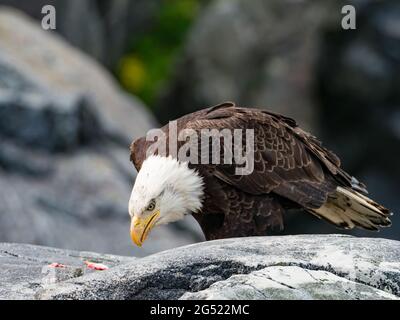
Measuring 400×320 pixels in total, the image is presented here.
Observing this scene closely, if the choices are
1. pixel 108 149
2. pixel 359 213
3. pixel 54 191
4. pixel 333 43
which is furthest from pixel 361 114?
pixel 359 213

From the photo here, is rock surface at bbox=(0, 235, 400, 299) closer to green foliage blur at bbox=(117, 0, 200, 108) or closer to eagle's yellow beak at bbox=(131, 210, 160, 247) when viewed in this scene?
eagle's yellow beak at bbox=(131, 210, 160, 247)

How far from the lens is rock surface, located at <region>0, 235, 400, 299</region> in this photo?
412 centimetres

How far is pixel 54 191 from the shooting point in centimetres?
913

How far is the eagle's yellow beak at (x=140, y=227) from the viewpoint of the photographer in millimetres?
5531

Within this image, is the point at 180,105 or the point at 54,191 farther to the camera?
the point at 180,105

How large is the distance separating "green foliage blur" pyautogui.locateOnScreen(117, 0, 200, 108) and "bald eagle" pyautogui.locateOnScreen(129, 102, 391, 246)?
8.29 m

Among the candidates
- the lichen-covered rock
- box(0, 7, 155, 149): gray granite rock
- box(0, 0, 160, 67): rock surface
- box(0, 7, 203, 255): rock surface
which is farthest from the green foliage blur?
the lichen-covered rock

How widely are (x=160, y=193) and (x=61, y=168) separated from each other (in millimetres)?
3949

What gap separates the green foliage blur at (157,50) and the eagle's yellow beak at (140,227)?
8845mm

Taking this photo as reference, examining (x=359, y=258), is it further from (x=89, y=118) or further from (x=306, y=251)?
(x=89, y=118)

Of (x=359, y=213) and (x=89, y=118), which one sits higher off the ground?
(x=89, y=118)

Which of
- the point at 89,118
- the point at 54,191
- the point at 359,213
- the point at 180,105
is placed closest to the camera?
the point at 359,213
